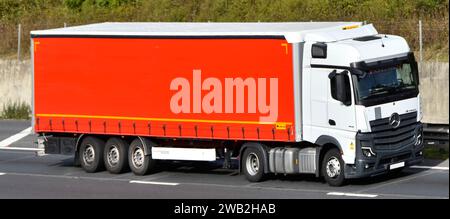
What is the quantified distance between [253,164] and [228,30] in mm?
2785

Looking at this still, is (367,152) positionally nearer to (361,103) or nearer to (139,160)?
(361,103)

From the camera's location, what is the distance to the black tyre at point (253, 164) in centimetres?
2425

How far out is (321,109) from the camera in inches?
925

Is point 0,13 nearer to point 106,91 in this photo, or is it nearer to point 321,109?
point 106,91

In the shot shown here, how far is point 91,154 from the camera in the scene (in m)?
26.6

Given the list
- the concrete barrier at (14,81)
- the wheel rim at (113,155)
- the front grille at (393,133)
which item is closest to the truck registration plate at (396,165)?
the front grille at (393,133)

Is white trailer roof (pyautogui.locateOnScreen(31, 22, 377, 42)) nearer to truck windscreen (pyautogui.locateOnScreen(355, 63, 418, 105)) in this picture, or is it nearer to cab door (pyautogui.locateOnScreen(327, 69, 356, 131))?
cab door (pyautogui.locateOnScreen(327, 69, 356, 131))

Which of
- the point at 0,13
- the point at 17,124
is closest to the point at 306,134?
the point at 17,124

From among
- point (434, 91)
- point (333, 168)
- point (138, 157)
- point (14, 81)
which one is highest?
point (14, 81)

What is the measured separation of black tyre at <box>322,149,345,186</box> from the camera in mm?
23328

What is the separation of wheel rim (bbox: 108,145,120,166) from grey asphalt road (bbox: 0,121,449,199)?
0.94 feet

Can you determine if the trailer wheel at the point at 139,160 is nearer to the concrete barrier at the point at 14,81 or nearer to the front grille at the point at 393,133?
the front grille at the point at 393,133

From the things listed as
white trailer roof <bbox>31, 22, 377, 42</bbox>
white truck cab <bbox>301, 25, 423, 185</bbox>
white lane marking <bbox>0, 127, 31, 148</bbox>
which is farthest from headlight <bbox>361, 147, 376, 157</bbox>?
white lane marking <bbox>0, 127, 31, 148</bbox>

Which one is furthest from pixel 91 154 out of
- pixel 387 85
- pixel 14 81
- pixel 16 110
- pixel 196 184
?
pixel 14 81
